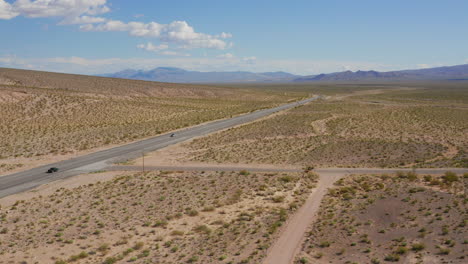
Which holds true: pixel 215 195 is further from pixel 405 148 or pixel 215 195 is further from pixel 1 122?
pixel 1 122

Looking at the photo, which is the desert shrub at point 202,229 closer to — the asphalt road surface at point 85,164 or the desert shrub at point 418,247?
Answer: the desert shrub at point 418,247

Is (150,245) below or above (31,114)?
below

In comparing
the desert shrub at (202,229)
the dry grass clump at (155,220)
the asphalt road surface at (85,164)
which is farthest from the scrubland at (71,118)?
the desert shrub at (202,229)

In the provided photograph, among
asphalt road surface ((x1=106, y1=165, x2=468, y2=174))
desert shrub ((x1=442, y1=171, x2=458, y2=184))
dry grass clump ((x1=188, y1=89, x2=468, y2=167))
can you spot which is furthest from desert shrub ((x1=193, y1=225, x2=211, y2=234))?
desert shrub ((x1=442, y1=171, x2=458, y2=184))

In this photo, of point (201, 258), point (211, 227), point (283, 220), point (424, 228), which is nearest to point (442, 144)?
point (424, 228)

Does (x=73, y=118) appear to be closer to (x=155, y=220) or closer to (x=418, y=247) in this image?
(x=155, y=220)

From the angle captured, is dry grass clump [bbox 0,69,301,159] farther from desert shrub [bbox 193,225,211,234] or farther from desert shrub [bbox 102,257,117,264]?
desert shrub [bbox 102,257,117,264]
